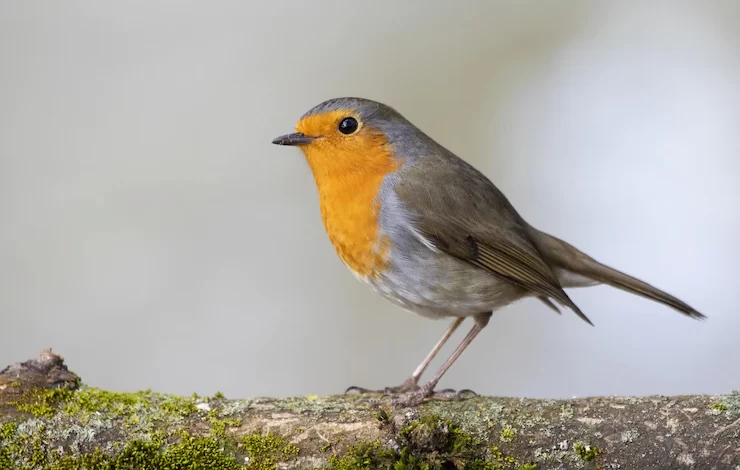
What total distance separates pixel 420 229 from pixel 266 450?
117cm

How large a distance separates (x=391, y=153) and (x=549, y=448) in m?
1.54

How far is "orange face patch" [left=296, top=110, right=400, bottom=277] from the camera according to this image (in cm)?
314

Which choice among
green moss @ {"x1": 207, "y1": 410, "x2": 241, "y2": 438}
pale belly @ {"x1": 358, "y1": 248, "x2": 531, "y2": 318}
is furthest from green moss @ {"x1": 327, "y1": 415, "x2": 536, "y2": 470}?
pale belly @ {"x1": 358, "y1": 248, "x2": 531, "y2": 318}

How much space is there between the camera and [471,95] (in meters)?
5.58

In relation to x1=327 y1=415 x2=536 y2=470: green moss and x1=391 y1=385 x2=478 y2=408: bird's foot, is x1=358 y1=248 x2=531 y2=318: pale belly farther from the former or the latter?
x1=327 y1=415 x2=536 y2=470: green moss

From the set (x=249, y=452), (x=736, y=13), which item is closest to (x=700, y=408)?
(x=249, y=452)

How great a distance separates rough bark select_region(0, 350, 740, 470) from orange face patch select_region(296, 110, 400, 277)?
2.59 feet

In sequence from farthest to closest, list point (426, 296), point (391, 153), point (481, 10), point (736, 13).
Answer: point (481, 10) → point (736, 13) → point (391, 153) → point (426, 296)

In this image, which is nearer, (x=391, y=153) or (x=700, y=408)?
(x=700, y=408)

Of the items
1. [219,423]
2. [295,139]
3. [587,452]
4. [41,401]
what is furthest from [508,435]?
[295,139]

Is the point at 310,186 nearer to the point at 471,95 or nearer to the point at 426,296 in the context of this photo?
the point at 471,95

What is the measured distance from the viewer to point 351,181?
3309 mm

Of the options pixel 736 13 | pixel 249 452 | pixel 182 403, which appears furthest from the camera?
pixel 736 13

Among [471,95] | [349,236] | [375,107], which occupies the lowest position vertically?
[349,236]
